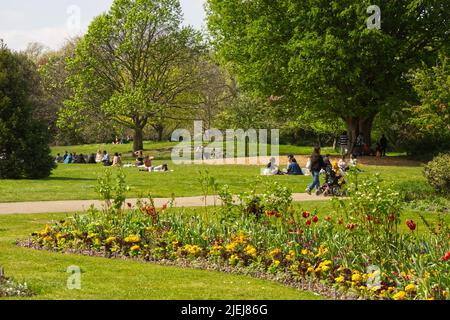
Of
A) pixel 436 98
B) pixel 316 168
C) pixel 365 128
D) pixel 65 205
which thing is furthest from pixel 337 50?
pixel 65 205

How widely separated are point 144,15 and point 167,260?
35.8 m

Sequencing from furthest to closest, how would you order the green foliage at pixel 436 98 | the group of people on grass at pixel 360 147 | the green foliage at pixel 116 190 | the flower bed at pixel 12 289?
the group of people on grass at pixel 360 147
the green foliage at pixel 436 98
the green foliage at pixel 116 190
the flower bed at pixel 12 289

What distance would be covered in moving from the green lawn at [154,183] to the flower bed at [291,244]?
5130 millimetres

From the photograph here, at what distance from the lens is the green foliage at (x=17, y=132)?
2550 cm

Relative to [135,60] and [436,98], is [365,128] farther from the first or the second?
[135,60]

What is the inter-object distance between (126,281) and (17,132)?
18411mm

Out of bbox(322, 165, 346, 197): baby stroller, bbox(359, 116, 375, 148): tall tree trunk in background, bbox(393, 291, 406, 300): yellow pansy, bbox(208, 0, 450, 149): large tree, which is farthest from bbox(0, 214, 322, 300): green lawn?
bbox(359, 116, 375, 148): tall tree trunk in background

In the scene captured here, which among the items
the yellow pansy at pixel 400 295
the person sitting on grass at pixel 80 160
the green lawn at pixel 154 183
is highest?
the person sitting on grass at pixel 80 160

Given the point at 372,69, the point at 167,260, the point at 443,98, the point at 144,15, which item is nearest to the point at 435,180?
the point at 443,98

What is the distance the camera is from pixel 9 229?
1375 cm

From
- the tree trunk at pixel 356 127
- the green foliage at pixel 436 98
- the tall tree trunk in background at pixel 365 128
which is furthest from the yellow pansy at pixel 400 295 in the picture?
the tall tree trunk in background at pixel 365 128

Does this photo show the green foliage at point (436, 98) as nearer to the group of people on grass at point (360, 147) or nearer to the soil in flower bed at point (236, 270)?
the group of people on grass at point (360, 147)

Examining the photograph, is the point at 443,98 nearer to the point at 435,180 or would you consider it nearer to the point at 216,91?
the point at 435,180

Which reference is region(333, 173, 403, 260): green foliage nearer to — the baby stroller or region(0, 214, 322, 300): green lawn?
region(0, 214, 322, 300): green lawn
